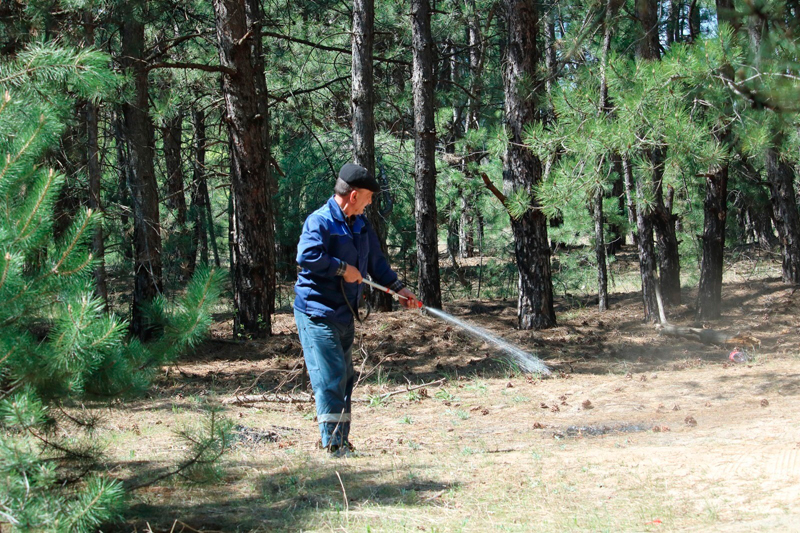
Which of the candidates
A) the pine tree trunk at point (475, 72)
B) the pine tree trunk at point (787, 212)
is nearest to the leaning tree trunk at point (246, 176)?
the pine tree trunk at point (475, 72)

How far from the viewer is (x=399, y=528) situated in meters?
3.59

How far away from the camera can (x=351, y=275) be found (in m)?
4.74

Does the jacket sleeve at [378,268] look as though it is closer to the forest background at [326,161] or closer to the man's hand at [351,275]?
the man's hand at [351,275]

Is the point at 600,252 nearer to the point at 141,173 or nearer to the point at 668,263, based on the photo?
the point at 668,263

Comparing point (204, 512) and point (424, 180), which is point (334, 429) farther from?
point (424, 180)

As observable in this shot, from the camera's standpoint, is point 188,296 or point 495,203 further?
point 495,203

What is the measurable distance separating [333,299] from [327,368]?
1.51 ft

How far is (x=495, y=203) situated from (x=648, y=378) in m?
7.68

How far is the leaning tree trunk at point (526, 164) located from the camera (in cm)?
1002

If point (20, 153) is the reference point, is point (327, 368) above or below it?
below


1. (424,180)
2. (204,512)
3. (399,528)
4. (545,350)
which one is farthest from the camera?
(424,180)

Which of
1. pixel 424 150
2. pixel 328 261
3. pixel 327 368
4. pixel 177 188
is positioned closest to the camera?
pixel 328 261

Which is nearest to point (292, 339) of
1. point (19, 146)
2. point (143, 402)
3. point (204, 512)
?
point (143, 402)

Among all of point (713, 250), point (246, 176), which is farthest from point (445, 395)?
point (713, 250)
